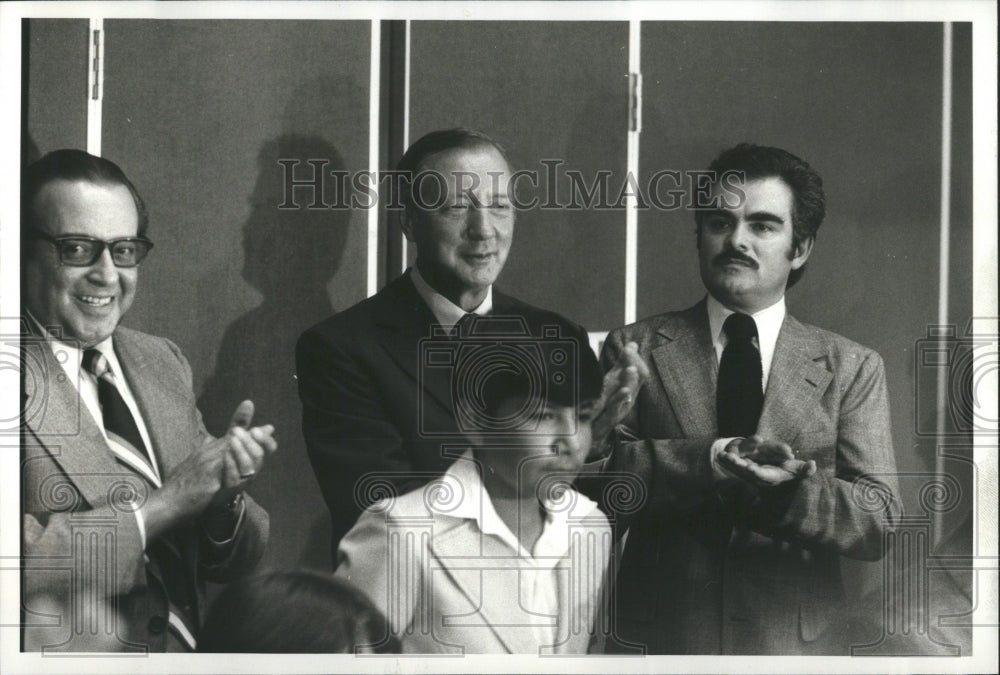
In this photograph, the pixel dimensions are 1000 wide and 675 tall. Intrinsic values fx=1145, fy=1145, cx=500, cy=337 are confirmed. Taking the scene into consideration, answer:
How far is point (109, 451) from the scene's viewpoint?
3.33m

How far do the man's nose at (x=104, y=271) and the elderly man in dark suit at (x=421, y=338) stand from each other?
1.93 feet

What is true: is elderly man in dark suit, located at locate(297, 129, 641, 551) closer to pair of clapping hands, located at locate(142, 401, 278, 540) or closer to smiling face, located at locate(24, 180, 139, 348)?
pair of clapping hands, located at locate(142, 401, 278, 540)

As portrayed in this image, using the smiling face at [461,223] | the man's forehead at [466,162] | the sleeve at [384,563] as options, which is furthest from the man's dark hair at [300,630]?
the man's forehead at [466,162]

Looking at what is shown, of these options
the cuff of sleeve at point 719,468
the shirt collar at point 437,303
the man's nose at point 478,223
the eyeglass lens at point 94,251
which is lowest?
the cuff of sleeve at point 719,468

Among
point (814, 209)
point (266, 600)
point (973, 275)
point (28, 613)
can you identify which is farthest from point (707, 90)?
point (28, 613)

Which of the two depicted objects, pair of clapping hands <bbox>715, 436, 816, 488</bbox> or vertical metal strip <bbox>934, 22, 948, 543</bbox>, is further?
vertical metal strip <bbox>934, 22, 948, 543</bbox>

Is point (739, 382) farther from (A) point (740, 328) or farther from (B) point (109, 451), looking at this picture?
(B) point (109, 451)

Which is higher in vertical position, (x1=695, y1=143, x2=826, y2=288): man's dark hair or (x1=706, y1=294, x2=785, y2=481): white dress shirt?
(x1=695, y1=143, x2=826, y2=288): man's dark hair

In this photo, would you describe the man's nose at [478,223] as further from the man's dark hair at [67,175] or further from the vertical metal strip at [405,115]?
the man's dark hair at [67,175]

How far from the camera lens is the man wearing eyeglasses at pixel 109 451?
3.33 meters

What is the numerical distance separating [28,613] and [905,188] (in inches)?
114

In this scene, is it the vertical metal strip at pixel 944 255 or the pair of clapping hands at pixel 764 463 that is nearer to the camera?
the pair of clapping hands at pixel 764 463

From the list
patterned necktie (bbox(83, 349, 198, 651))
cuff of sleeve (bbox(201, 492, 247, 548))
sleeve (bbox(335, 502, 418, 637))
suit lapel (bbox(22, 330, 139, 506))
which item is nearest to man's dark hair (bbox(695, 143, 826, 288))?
sleeve (bbox(335, 502, 418, 637))

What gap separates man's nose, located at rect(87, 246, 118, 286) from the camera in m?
3.35
